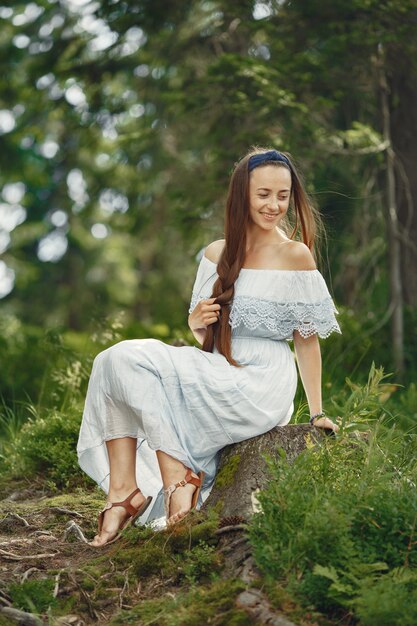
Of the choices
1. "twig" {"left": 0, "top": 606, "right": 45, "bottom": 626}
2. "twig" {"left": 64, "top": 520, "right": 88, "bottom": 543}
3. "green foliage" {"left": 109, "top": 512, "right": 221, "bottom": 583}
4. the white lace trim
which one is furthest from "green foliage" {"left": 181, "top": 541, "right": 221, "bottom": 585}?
the white lace trim

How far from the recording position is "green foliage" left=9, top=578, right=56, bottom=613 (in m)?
3.66

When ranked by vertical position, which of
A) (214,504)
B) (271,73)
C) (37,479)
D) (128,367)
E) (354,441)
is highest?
(271,73)

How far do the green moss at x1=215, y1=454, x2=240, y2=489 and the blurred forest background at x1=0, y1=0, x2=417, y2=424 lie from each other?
5.91 ft

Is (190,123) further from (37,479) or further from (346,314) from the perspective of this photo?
(37,479)

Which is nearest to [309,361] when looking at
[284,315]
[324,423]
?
[284,315]

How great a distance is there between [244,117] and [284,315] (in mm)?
4453

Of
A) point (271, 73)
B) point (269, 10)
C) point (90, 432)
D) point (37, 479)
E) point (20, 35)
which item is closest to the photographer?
point (90, 432)

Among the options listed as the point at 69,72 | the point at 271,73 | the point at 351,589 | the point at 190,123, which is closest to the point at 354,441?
the point at 351,589

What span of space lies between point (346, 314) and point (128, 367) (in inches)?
175

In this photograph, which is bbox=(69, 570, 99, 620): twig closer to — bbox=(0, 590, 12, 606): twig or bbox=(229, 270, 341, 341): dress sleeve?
bbox=(0, 590, 12, 606): twig

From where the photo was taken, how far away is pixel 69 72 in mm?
8977

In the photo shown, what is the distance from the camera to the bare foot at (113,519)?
4315 mm

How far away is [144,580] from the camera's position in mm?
3957

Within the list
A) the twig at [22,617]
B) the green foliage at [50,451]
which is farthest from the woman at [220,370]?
the green foliage at [50,451]
